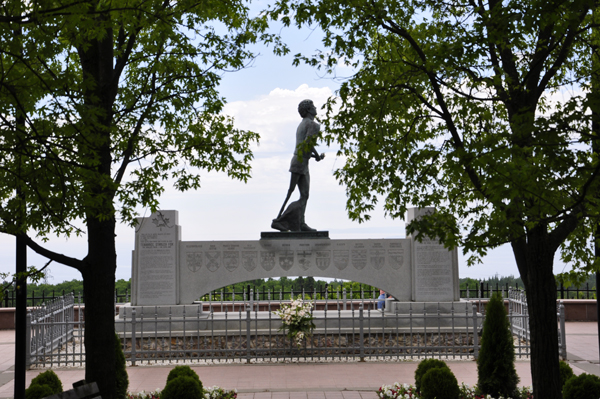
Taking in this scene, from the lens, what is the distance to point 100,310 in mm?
6566

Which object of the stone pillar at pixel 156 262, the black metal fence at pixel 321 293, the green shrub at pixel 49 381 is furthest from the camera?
the black metal fence at pixel 321 293

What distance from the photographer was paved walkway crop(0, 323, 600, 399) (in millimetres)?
9328

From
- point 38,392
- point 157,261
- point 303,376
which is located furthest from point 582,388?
point 157,261

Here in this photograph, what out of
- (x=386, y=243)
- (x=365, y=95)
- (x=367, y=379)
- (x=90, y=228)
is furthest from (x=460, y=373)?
(x=90, y=228)

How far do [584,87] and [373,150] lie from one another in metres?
2.96

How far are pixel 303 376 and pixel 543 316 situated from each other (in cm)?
542

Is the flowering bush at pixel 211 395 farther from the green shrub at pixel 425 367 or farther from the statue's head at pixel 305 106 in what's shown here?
the statue's head at pixel 305 106

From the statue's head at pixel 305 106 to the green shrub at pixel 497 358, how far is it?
26.1ft

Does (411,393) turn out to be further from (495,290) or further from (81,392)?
(495,290)

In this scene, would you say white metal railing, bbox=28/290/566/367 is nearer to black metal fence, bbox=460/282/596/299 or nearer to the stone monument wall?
the stone monument wall

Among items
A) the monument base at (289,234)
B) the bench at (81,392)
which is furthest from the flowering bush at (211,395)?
the monument base at (289,234)

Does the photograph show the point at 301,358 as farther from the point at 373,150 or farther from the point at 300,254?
the point at 373,150

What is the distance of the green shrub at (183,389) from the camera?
7422 millimetres

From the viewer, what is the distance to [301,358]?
41.2 ft
